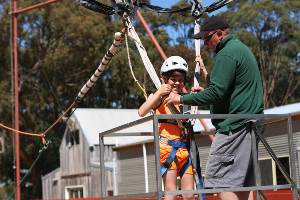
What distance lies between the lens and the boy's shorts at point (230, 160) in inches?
201

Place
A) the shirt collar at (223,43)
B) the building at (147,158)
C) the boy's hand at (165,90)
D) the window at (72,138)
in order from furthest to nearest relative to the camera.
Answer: the window at (72,138) → the building at (147,158) → the boy's hand at (165,90) → the shirt collar at (223,43)

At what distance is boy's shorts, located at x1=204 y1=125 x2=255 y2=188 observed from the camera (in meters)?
5.11

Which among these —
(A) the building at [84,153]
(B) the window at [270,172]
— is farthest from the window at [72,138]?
(B) the window at [270,172]

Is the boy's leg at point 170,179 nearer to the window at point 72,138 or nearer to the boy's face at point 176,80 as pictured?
the boy's face at point 176,80

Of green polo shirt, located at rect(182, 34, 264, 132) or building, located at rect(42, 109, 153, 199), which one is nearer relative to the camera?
green polo shirt, located at rect(182, 34, 264, 132)

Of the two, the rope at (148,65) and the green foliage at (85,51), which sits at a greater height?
the green foliage at (85,51)

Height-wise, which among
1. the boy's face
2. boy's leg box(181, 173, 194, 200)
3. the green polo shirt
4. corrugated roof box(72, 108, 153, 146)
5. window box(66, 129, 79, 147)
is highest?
corrugated roof box(72, 108, 153, 146)

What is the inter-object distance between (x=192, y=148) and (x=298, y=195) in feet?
3.63

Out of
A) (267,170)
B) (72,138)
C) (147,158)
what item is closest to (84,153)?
(72,138)

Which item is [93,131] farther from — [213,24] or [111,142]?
[213,24]

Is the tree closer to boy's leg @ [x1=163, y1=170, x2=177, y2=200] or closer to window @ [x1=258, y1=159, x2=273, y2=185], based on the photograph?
window @ [x1=258, y1=159, x2=273, y2=185]

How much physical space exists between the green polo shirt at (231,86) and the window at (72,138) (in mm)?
35612

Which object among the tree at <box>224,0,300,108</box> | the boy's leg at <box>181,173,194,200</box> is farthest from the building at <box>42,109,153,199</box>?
the boy's leg at <box>181,173,194,200</box>

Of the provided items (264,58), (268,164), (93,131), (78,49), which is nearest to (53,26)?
(78,49)
